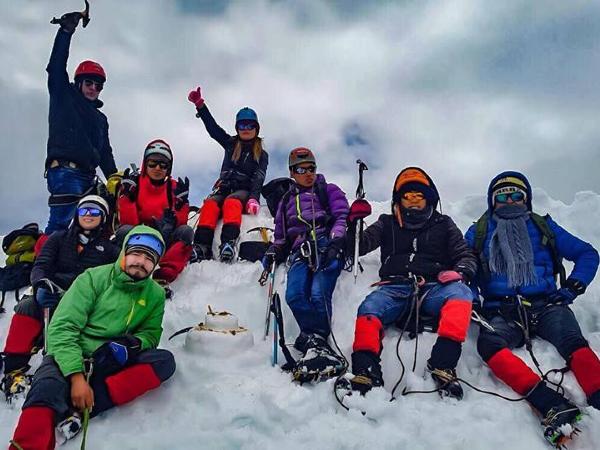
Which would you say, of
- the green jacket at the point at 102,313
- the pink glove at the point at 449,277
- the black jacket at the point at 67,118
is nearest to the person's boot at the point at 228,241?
the black jacket at the point at 67,118

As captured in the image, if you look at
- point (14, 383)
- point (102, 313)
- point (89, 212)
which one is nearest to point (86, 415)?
point (102, 313)

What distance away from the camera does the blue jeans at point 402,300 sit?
4.18 metres

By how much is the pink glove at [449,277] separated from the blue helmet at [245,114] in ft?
13.8

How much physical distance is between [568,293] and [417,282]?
135 cm

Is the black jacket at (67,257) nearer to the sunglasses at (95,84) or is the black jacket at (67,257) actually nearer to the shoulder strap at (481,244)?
the sunglasses at (95,84)

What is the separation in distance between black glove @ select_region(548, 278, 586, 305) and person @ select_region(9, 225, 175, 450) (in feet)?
11.3

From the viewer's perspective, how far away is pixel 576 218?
764 centimetres

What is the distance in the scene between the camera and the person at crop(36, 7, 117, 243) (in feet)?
18.9

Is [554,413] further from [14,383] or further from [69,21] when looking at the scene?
[69,21]

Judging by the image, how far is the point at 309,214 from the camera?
5.38m

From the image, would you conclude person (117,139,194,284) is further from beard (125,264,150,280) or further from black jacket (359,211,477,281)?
black jacket (359,211,477,281)

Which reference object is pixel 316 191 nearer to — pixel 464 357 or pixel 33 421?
pixel 464 357

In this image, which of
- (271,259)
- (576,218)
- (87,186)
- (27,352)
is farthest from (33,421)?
(576,218)

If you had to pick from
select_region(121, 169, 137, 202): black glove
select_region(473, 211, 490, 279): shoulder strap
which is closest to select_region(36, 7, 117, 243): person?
select_region(121, 169, 137, 202): black glove
